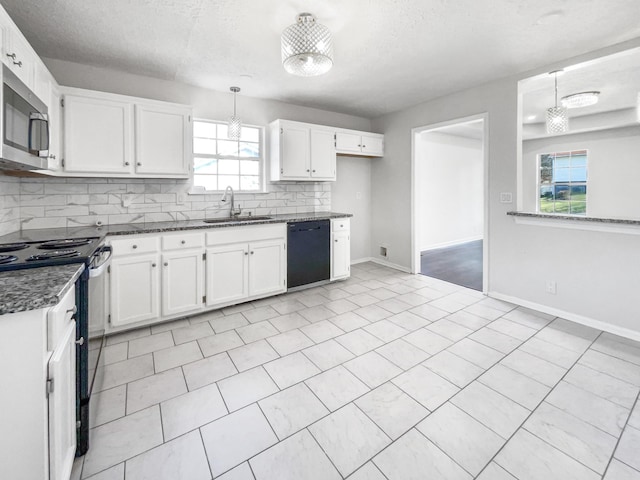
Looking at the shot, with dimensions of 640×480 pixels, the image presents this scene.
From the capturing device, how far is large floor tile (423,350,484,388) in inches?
80.3

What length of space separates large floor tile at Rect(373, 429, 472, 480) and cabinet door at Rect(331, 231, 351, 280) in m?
2.67

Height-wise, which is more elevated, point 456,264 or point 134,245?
point 134,245

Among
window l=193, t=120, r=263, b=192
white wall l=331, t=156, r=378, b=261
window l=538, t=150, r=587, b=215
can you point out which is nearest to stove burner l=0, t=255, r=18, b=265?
window l=193, t=120, r=263, b=192

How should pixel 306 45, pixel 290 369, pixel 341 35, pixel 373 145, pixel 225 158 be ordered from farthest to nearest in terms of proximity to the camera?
pixel 373 145 < pixel 225 158 < pixel 341 35 < pixel 290 369 < pixel 306 45

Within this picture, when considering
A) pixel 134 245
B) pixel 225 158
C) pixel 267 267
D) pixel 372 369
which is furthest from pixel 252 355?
pixel 225 158

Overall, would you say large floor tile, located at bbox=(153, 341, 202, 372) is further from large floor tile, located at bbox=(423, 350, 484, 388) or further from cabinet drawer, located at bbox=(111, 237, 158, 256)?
large floor tile, located at bbox=(423, 350, 484, 388)

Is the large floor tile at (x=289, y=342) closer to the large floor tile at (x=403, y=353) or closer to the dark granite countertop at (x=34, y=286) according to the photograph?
the large floor tile at (x=403, y=353)

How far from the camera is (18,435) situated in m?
0.90

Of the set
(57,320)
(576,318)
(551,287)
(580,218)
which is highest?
(580,218)

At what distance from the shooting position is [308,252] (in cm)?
386

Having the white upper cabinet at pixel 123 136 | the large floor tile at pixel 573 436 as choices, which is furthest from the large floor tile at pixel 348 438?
the white upper cabinet at pixel 123 136

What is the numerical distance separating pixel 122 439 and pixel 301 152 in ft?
11.2

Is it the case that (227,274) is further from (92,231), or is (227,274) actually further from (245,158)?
(245,158)

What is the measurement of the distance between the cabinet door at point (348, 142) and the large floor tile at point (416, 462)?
3.74m
